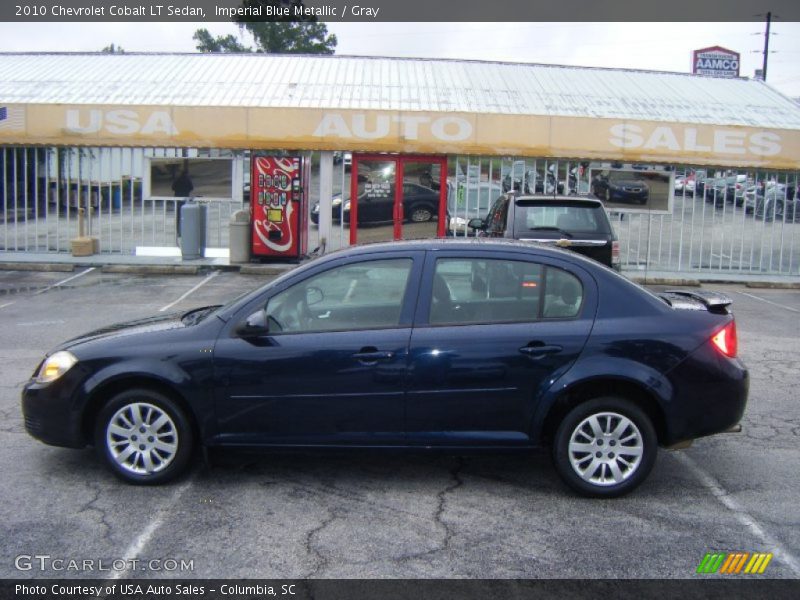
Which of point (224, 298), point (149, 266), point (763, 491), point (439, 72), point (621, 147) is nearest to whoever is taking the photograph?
point (763, 491)

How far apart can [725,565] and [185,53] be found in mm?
21575

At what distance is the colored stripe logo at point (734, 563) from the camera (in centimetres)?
465

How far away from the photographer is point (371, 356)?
5.54m

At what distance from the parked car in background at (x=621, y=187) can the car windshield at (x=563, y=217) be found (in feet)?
25.9

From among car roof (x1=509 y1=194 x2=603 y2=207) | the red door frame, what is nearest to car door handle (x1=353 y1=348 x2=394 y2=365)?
car roof (x1=509 y1=194 x2=603 y2=207)

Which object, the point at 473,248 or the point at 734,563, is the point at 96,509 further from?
the point at 734,563

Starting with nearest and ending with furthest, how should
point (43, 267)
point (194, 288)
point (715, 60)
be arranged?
point (194, 288), point (43, 267), point (715, 60)

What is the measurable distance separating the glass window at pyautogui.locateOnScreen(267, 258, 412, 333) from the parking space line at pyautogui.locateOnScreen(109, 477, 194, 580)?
3.93 ft

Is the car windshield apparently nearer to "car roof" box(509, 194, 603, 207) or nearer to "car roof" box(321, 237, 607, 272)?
"car roof" box(509, 194, 603, 207)

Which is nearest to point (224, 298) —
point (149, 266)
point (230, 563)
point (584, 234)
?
point (149, 266)

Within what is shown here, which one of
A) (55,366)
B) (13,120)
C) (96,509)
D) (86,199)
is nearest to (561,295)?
(96,509)

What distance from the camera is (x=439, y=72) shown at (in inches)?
869

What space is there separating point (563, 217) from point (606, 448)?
6.42 metres

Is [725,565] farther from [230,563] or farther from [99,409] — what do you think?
[99,409]
